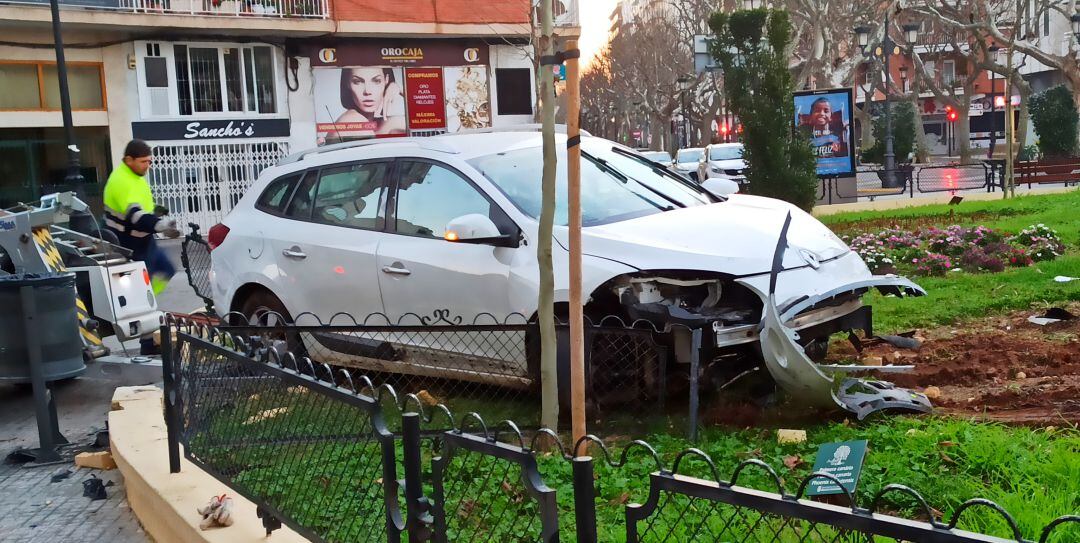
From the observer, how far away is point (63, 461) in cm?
649

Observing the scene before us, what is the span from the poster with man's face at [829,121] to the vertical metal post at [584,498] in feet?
67.9

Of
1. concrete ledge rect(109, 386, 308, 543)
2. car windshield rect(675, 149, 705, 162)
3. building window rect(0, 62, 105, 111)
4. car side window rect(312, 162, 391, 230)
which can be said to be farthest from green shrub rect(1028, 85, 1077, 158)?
concrete ledge rect(109, 386, 308, 543)

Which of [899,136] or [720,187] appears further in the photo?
[899,136]

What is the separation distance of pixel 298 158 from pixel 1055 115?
1421 inches

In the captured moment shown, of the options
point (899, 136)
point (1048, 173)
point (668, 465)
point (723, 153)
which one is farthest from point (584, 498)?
point (899, 136)

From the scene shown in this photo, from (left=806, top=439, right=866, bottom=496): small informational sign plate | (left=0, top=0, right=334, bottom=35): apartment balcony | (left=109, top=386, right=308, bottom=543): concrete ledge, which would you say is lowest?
(left=109, top=386, right=308, bottom=543): concrete ledge

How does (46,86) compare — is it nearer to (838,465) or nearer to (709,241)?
(709,241)

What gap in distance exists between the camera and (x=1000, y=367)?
21.0ft

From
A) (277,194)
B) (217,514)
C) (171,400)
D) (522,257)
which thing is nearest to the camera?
(217,514)

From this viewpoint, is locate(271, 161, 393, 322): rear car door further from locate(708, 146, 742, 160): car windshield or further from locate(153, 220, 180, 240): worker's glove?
locate(708, 146, 742, 160): car windshield

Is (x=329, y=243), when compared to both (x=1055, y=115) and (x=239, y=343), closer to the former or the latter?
(x=239, y=343)

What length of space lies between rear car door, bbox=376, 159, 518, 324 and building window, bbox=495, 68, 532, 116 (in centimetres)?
2415

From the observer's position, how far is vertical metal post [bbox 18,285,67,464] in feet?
20.8

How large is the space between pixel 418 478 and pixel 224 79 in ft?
88.5
